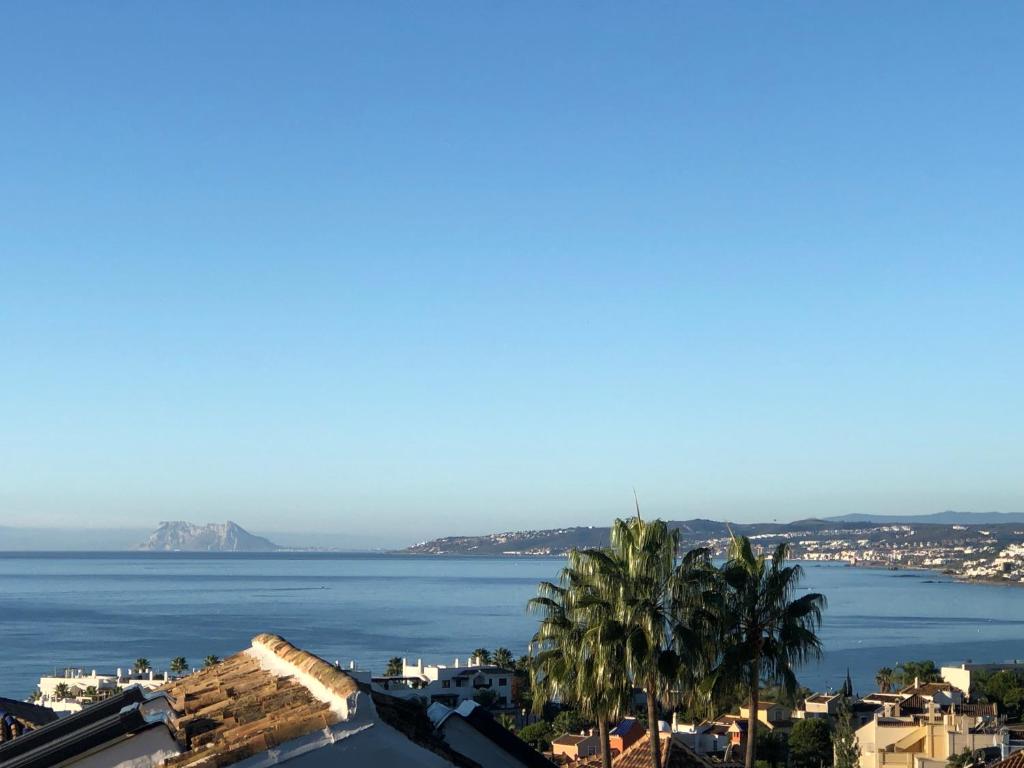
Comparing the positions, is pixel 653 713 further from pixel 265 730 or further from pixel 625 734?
pixel 625 734

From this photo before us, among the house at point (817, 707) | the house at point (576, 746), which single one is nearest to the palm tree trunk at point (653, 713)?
the house at point (576, 746)

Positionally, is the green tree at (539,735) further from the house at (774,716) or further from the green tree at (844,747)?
the green tree at (844,747)

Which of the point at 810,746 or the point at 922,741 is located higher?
the point at 922,741

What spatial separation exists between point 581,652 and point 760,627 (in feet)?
11.3

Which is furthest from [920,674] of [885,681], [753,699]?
[753,699]

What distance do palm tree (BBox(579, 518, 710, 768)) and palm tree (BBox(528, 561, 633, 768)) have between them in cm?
19

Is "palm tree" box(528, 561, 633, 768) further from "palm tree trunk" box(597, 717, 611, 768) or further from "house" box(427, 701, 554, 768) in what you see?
"house" box(427, 701, 554, 768)

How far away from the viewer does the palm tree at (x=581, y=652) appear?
21.0 metres

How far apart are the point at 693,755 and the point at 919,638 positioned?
5883 inches

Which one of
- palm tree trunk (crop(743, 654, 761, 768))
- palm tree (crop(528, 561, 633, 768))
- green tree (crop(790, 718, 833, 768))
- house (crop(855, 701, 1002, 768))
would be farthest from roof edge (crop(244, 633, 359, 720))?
green tree (crop(790, 718, 833, 768))

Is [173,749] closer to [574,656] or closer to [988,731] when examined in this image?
[574,656]

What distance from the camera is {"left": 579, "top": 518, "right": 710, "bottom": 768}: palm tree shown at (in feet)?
68.6

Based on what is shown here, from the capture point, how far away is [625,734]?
148ft

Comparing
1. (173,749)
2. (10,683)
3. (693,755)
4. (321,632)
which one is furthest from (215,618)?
(173,749)
